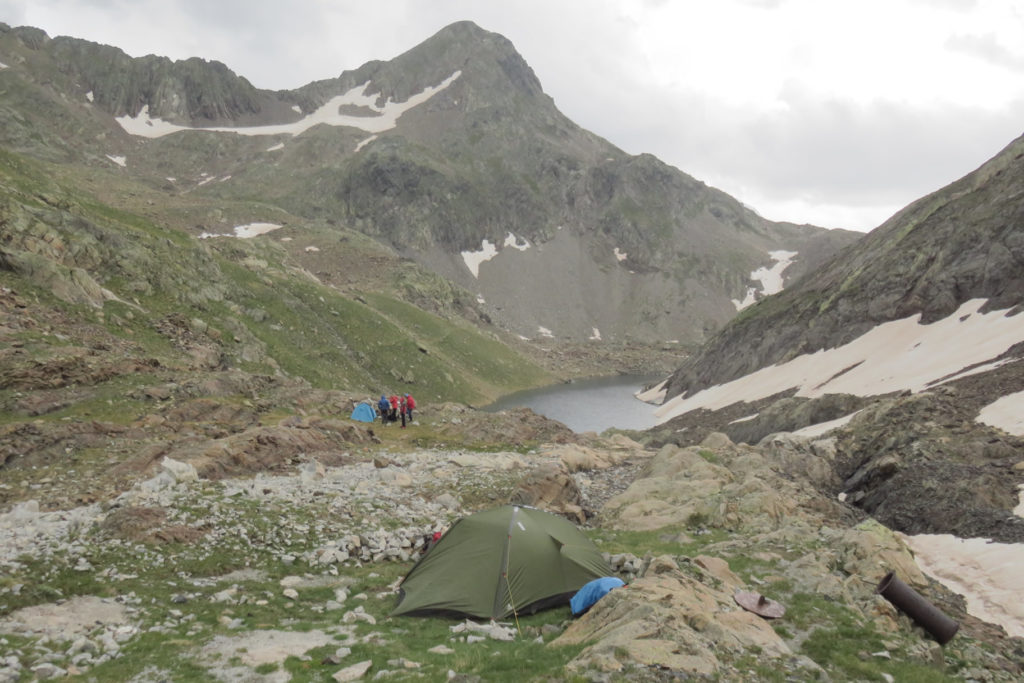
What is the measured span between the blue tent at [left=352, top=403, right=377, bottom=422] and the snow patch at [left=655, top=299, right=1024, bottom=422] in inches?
1607

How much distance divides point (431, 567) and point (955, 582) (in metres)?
16.8

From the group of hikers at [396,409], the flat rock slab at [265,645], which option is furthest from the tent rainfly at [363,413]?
the flat rock slab at [265,645]

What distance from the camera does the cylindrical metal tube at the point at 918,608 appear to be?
12805 millimetres

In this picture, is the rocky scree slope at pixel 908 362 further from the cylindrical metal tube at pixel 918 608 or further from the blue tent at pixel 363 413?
the blue tent at pixel 363 413

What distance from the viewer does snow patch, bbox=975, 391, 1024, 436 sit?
28250mm

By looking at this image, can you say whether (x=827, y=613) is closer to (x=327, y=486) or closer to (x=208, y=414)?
(x=327, y=486)

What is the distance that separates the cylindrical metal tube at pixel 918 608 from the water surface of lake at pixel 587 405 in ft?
220

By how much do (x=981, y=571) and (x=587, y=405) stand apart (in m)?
93.8

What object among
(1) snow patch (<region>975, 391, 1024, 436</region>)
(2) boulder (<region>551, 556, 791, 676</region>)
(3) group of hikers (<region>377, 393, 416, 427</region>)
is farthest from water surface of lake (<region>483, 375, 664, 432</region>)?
(2) boulder (<region>551, 556, 791, 676</region>)

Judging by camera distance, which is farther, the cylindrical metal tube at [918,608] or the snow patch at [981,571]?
the snow patch at [981,571]

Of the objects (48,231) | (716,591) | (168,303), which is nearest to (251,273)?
(168,303)

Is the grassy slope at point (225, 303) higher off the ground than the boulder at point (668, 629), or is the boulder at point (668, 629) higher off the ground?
the grassy slope at point (225, 303)

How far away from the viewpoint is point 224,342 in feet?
193

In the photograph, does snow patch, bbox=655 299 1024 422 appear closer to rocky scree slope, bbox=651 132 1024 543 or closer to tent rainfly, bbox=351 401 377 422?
rocky scree slope, bbox=651 132 1024 543
